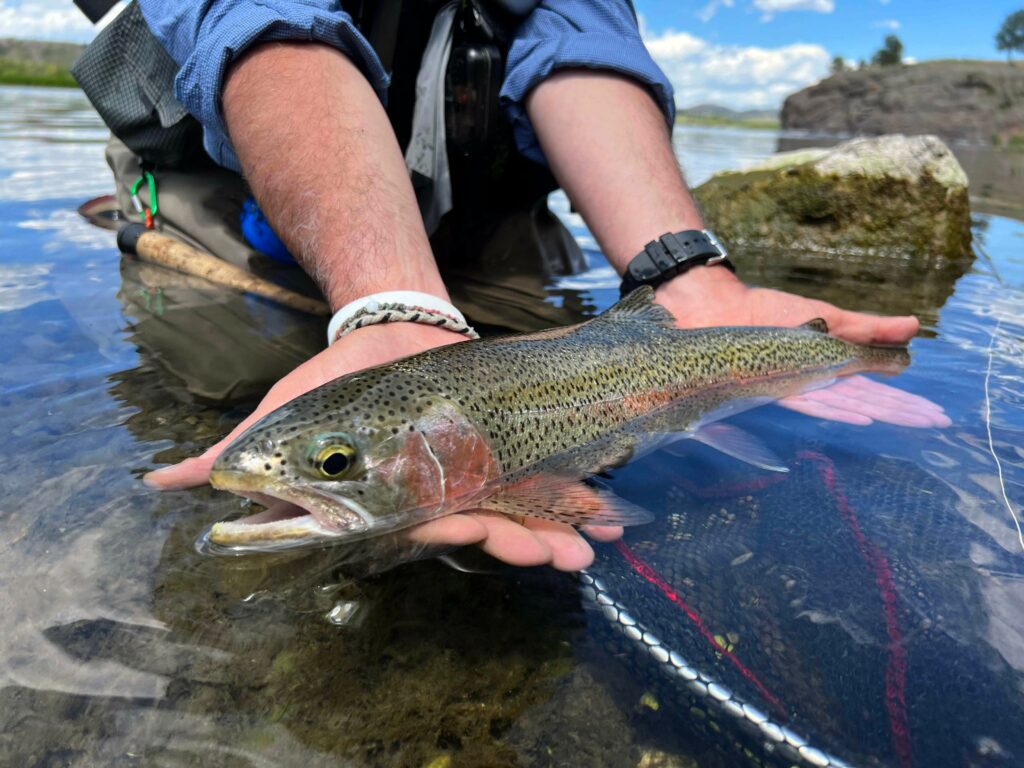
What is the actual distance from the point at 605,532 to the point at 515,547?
13.6 inches

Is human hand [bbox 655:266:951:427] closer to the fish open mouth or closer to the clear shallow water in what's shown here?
the clear shallow water

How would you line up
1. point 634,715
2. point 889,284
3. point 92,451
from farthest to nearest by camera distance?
point 889,284 → point 92,451 → point 634,715

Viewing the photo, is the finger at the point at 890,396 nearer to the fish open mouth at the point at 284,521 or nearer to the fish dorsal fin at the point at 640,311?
the fish dorsal fin at the point at 640,311

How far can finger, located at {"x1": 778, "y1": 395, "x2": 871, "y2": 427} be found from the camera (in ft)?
9.59

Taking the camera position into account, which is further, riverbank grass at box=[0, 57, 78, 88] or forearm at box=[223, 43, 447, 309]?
riverbank grass at box=[0, 57, 78, 88]

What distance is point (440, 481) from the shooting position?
198 centimetres

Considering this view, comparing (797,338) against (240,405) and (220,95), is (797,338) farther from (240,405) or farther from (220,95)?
(220,95)

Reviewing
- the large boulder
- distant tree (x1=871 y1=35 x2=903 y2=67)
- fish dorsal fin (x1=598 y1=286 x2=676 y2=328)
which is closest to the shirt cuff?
fish dorsal fin (x1=598 y1=286 x2=676 y2=328)

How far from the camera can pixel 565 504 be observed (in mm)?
2012

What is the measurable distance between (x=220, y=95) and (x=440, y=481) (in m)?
2.01

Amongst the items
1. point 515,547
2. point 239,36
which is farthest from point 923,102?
point 515,547

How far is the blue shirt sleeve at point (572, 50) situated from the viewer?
12.5 feet

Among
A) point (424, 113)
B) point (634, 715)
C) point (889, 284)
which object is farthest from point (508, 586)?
point (889, 284)

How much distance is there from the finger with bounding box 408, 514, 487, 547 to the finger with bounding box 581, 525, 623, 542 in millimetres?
375
